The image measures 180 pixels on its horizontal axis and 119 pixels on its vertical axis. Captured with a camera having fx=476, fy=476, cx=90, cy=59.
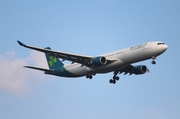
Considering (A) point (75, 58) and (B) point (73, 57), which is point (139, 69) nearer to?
(A) point (75, 58)

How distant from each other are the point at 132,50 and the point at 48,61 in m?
18.5

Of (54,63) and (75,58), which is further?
(54,63)

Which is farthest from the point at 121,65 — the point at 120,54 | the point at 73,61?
the point at 73,61

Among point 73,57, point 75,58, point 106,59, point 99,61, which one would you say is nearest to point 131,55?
point 106,59

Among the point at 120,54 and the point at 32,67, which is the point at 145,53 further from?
the point at 32,67

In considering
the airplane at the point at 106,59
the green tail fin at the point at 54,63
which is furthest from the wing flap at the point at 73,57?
the green tail fin at the point at 54,63

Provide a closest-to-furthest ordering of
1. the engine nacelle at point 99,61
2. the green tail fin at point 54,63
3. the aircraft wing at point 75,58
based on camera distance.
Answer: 1. the engine nacelle at point 99,61
2. the aircraft wing at point 75,58
3. the green tail fin at point 54,63

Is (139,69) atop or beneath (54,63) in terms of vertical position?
beneath

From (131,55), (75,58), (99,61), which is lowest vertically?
(99,61)

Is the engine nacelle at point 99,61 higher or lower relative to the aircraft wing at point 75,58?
lower

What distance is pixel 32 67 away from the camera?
65500mm

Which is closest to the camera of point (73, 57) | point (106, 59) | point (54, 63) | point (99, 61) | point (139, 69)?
point (99, 61)

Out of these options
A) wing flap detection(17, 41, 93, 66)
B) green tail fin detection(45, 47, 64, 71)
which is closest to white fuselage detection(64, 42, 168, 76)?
wing flap detection(17, 41, 93, 66)

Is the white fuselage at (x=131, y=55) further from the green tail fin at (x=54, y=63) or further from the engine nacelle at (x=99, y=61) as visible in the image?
the green tail fin at (x=54, y=63)
